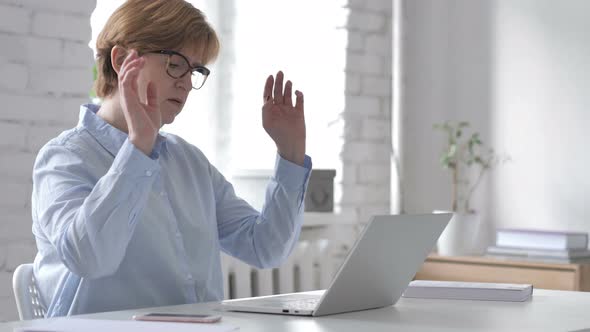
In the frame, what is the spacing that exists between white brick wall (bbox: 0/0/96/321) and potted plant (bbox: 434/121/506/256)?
4.82 feet

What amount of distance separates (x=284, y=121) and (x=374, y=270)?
1.79 feet

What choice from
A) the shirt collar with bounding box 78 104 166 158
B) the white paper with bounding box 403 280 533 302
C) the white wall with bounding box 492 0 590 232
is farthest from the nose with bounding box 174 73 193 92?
the white wall with bounding box 492 0 590 232

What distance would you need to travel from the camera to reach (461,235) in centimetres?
357

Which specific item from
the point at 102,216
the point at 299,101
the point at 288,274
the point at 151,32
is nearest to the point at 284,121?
the point at 299,101

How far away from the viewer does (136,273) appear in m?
1.92

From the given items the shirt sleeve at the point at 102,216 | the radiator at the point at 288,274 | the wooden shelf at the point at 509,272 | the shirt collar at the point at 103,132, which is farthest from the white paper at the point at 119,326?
the wooden shelf at the point at 509,272

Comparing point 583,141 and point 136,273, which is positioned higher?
point 583,141

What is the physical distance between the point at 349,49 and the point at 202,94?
581mm

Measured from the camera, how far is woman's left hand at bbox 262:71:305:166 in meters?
2.14

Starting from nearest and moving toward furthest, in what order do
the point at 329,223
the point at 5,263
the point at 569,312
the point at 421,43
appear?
the point at 569,312 → the point at 5,263 → the point at 329,223 → the point at 421,43

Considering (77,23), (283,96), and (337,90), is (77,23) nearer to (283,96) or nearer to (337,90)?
(283,96)

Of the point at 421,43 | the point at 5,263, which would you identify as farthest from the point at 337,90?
the point at 5,263

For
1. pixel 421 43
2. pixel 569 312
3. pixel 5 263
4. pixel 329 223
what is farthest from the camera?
pixel 421 43

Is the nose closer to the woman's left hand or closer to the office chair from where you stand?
the woman's left hand
